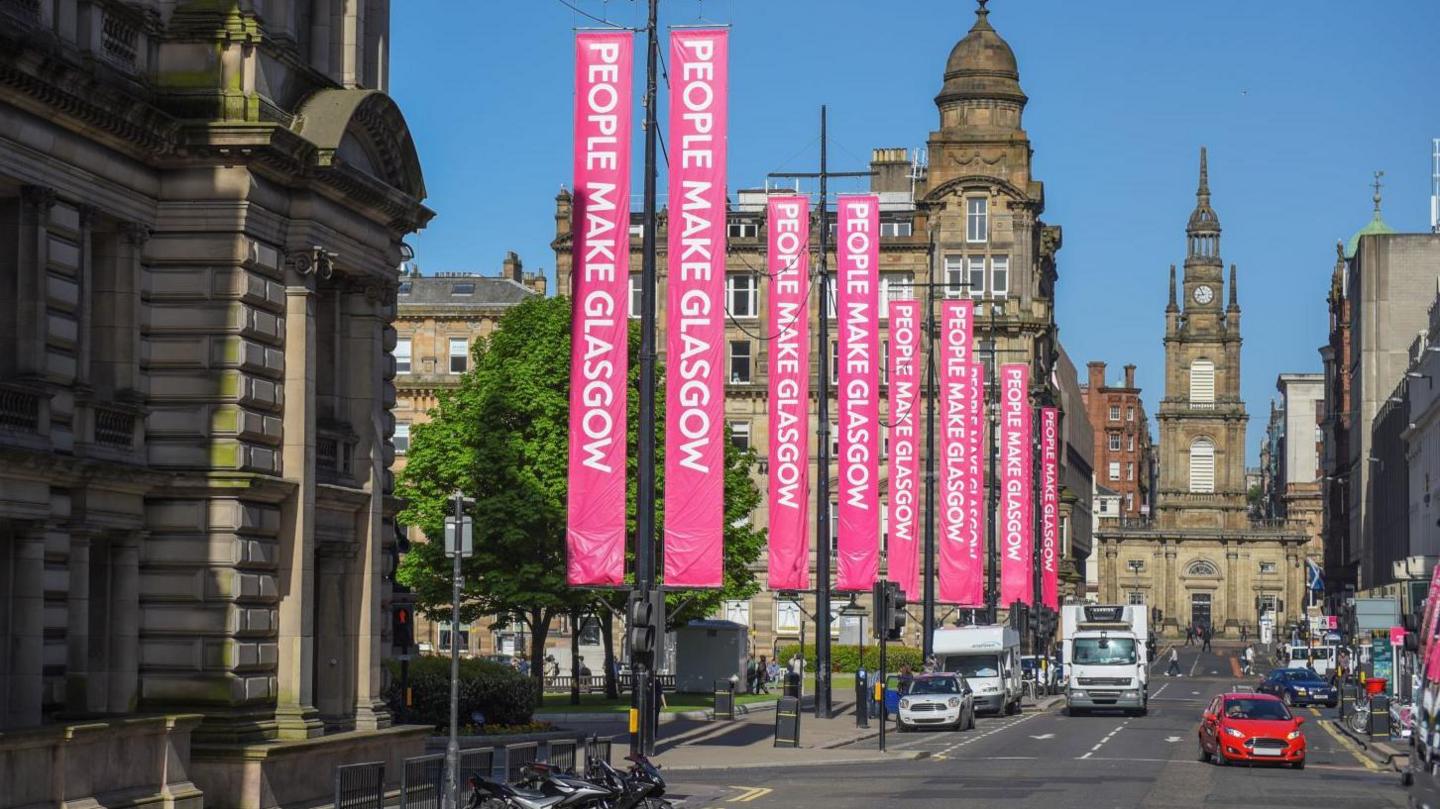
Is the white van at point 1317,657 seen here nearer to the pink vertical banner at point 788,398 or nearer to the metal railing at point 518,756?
the pink vertical banner at point 788,398

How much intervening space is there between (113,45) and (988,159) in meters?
80.6

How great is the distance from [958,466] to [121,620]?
4623 cm

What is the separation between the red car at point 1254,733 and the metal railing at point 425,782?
58.8ft

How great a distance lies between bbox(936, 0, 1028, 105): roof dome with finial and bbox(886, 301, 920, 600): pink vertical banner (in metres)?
42.3

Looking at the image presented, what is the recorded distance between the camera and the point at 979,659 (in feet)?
234

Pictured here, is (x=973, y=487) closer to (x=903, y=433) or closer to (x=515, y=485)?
(x=903, y=433)

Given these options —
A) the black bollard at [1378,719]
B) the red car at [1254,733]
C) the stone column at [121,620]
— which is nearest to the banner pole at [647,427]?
the stone column at [121,620]

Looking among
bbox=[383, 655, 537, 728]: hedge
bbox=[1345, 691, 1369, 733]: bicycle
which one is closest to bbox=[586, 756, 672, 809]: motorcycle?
bbox=[383, 655, 537, 728]: hedge

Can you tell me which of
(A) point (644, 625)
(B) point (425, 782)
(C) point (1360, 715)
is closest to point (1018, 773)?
(A) point (644, 625)

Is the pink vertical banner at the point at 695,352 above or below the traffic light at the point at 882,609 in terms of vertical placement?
above

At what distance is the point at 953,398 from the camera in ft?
236

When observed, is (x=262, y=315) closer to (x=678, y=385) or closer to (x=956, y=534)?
(x=678, y=385)

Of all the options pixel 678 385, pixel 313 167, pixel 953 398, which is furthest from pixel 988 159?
pixel 313 167

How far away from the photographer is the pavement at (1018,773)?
Answer: 34.8 m
